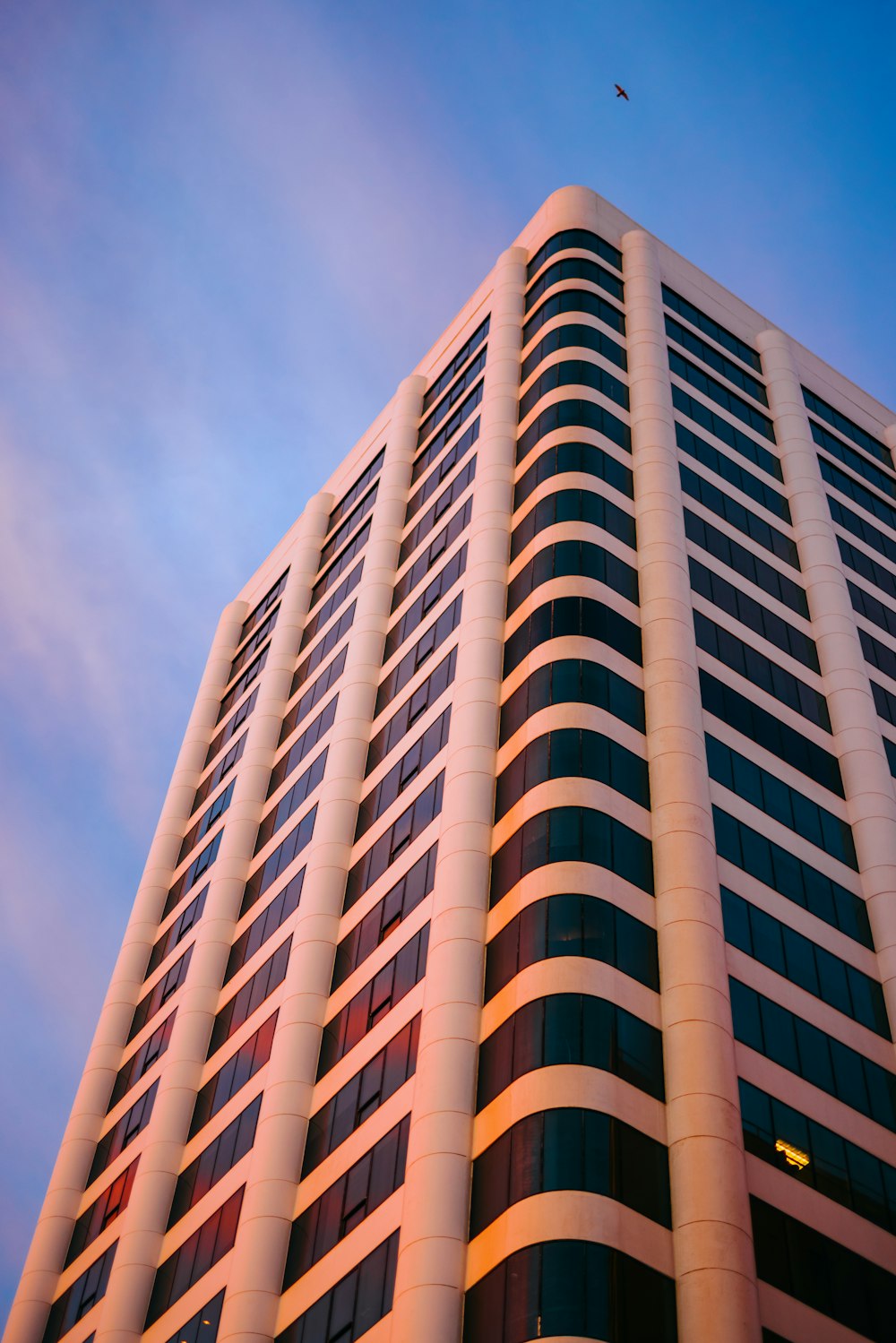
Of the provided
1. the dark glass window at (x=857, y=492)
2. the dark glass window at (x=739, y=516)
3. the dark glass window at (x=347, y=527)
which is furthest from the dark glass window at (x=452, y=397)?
the dark glass window at (x=857, y=492)

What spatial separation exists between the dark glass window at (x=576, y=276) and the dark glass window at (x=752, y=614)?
19762mm

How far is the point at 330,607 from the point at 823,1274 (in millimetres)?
45701

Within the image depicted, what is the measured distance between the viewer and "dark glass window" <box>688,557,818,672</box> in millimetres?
55062

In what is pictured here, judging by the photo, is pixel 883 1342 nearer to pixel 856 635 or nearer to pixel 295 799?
pixel 856 635

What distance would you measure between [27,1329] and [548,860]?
33310 mm

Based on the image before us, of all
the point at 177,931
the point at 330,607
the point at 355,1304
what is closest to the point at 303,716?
the point at 330,607

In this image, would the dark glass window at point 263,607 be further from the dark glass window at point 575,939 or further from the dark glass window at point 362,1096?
the dark glass window at point 575,939

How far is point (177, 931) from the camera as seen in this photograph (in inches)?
2719

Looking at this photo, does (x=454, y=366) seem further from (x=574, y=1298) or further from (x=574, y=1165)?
(x=574, y=1298)

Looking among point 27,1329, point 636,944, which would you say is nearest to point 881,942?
point 636,944

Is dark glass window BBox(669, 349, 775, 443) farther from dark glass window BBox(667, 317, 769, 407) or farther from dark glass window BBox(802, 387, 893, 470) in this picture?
dark glass window BBox(802, 387, 893, 470)

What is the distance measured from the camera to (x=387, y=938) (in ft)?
155

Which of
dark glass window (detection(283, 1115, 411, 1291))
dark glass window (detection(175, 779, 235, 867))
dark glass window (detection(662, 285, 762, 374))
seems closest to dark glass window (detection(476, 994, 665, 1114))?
dark glass window (detection(283, 1115, 411, 1291))

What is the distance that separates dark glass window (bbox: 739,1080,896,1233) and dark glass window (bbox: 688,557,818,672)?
2186 centimetres
